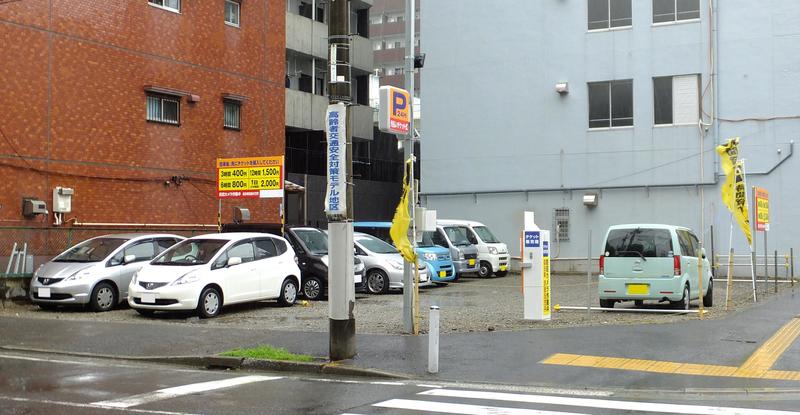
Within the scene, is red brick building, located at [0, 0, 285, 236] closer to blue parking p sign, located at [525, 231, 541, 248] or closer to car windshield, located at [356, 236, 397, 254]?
car windshield, located at [356, 236, 397, 254]

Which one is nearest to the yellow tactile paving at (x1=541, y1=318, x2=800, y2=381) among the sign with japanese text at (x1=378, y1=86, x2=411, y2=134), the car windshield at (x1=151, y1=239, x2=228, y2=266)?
the sign with japanese text at (x1=378, y1=86, x2=411, y2=134)

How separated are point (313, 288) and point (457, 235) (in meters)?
8.44

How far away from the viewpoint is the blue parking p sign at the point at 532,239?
14.5m

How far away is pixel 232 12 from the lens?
86.4 ft

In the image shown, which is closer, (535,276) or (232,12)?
(535,276)

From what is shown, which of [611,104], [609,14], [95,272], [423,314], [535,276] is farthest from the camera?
[609,14]

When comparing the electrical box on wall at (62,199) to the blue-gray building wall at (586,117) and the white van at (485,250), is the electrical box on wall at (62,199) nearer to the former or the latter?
the white van at (485,250)

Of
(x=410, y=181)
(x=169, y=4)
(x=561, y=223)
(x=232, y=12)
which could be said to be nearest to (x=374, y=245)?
(x=410, y=181)

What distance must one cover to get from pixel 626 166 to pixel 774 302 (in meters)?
11.5

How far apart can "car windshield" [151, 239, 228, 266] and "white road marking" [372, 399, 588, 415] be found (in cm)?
857

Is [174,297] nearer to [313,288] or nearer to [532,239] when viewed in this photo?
[313,288]

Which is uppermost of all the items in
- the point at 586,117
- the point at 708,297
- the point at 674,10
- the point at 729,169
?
the point at 674,10

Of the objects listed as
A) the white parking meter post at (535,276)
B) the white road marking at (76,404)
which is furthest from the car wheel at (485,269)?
the white road marking at (76,404)

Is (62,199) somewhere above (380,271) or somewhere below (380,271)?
above
